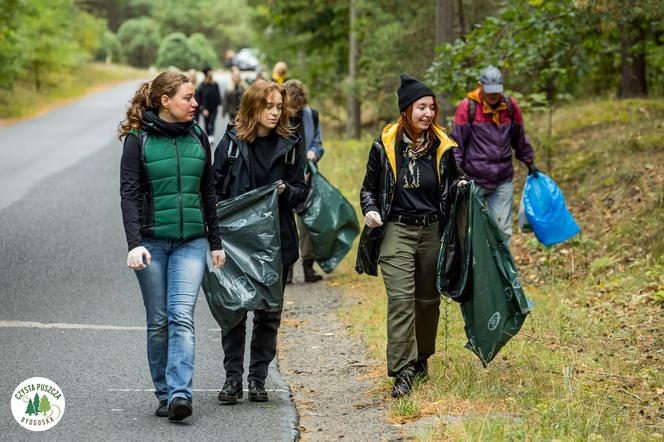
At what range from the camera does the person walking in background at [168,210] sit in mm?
5793

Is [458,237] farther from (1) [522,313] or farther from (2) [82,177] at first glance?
(2) [82,177]

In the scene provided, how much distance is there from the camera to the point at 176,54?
62.8 meters

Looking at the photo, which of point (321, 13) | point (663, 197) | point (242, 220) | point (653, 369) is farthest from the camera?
point (321, 13)

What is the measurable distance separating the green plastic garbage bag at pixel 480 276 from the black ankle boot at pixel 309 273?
4.59 metres

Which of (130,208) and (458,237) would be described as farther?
(458,237)

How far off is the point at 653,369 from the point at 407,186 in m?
2.35

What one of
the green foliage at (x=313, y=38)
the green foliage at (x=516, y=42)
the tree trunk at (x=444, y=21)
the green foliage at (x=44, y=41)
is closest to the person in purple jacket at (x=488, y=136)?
the green foliage at (x=516, y=42)

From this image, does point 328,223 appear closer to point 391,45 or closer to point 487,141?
point 487,141

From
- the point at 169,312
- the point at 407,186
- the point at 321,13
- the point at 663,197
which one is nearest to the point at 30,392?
the point at 169,312

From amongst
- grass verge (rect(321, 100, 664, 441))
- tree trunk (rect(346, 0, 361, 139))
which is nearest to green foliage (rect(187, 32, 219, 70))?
tree trunk (rect(346, 0, 361, 139))

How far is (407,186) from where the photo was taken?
6445mm

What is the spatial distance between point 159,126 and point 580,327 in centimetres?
418

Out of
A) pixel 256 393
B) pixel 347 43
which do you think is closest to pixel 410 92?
pixel 256 393

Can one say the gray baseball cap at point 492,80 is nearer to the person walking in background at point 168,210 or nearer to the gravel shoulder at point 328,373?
the gravel shoulder at point 328,373
